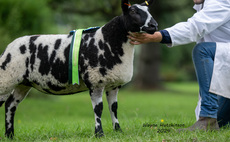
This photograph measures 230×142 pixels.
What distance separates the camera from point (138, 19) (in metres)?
3.88

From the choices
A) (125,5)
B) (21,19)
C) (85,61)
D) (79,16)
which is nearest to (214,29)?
(125,5)

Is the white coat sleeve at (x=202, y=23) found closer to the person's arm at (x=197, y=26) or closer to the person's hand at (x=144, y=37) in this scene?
the person's arm at (x=197, y=26)

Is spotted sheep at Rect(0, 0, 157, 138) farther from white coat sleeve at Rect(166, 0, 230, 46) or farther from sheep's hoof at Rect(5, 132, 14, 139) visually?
white coat sleeve at Rect(166, 0, 230, 46)

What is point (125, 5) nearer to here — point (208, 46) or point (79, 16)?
point (208, 46)

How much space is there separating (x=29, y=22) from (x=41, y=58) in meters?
7.38

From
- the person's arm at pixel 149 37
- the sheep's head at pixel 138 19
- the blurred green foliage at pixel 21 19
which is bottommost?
the blurred green foliage at pixel 21 19

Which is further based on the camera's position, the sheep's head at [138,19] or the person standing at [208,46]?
the person standing at [208,46]

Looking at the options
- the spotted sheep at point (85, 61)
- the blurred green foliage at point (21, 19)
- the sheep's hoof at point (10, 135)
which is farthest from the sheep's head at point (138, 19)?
the blurred green foliage at point (21, 19)

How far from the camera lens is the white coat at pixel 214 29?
410 centimetres

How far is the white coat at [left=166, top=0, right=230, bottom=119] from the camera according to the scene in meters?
4.10

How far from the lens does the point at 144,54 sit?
1950 centimetres

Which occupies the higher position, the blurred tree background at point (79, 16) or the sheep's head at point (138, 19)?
the sheep's head at point (138, 19)

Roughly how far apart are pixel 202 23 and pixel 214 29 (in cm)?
28

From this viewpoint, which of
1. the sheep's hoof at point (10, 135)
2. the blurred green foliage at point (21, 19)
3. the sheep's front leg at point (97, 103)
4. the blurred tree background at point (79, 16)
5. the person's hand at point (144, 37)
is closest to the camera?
the person's hand at point (144, 37)
